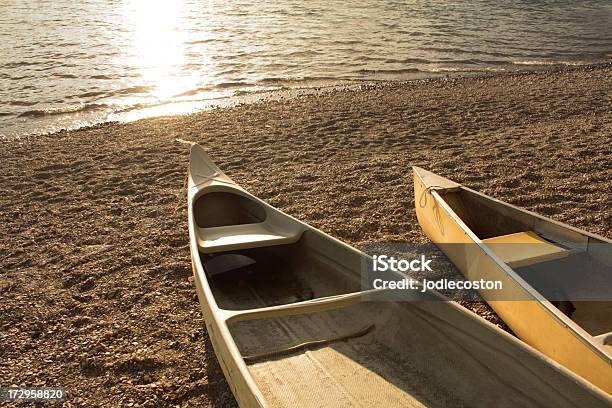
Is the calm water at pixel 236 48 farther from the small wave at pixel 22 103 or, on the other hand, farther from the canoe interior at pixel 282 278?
the canoe interior at pixel 282 278

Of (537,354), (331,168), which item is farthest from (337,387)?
(331,168)

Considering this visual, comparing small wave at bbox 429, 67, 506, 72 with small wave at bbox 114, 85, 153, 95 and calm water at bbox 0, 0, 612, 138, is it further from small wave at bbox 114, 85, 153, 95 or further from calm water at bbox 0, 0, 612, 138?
small wave at bbox 114, 85, 153, 95

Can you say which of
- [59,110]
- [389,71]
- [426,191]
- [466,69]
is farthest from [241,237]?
[466,69]

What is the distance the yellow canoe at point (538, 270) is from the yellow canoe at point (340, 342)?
577 millimetres

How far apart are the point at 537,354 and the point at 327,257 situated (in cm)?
195

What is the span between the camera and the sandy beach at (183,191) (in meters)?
4.21

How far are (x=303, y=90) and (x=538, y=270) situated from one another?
1001cm

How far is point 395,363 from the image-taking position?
11.7ft

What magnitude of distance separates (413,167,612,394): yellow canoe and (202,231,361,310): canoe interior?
114cm

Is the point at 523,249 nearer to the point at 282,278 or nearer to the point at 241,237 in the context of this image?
the point at 282,278

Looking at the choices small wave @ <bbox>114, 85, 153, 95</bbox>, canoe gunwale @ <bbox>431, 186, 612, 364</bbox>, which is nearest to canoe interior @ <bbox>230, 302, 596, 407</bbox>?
canoe gunwale @ <bbox>431, 186, 612, 364</bbox>

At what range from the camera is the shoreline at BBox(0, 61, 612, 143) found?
11749mm

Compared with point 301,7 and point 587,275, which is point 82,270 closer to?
point 587,275

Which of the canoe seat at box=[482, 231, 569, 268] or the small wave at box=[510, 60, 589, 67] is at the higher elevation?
the small wave at box=[510, 60, 589, 67]
